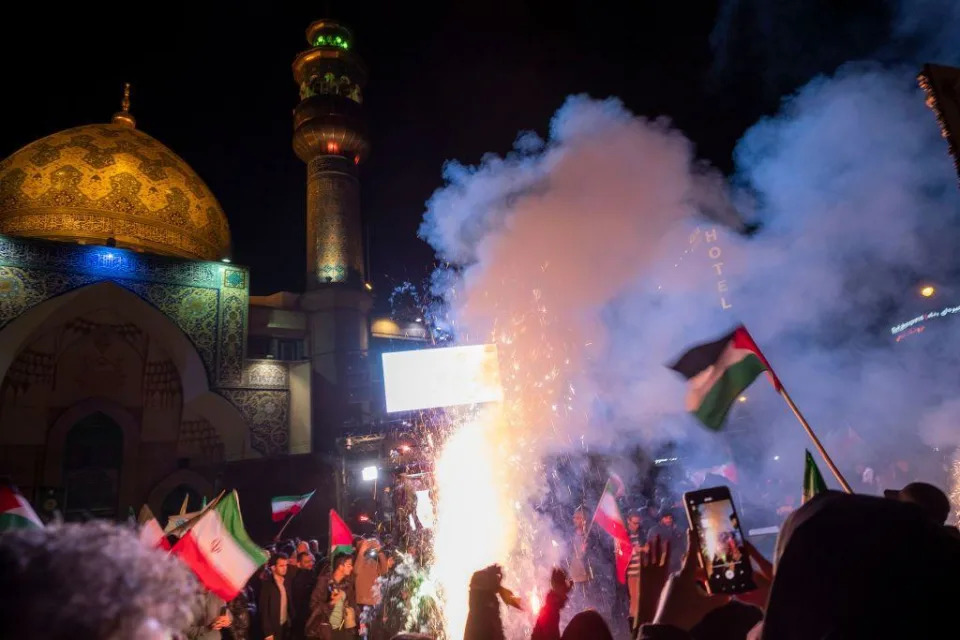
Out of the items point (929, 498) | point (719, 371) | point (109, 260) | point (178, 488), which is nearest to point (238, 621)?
point (719, 371)

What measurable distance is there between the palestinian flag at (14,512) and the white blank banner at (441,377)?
1044 cm

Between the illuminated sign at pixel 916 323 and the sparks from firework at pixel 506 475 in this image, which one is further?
the illuminated sign at pixel 916 323

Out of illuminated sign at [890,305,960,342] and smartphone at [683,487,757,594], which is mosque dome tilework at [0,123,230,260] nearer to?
smartphone at [683,487,757,594]

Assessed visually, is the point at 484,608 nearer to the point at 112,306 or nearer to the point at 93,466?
the point at 93,466

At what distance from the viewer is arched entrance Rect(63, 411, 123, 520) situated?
15.2 metres

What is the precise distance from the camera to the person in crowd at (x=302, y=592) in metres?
6.98

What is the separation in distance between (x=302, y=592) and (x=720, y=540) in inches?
279

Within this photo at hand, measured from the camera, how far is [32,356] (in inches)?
604

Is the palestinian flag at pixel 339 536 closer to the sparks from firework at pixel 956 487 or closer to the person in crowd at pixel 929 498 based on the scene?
the person in crowd at pixel 929 498

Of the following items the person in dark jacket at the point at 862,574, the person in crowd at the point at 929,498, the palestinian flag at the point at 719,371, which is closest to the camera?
the person in dark jacket at the point at 862,574

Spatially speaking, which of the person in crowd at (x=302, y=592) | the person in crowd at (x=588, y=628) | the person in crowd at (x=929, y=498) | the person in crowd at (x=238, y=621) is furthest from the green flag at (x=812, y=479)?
the person in crowd at (x=238, y=621)

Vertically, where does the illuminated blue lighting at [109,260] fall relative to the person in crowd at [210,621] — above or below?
above

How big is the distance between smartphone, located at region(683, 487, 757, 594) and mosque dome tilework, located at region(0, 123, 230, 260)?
771 inches

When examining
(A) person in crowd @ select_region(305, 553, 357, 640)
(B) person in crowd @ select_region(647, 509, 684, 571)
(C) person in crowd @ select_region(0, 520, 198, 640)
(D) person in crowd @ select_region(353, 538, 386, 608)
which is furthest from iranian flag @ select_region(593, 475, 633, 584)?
(C) person in crowd @ select_region(0, 520, 198, 640)
